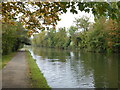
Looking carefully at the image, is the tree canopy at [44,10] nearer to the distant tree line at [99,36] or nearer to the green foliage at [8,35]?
the green foliage at [8,35]

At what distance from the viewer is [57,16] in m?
5.93

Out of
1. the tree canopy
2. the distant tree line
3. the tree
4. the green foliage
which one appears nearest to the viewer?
the tree canopy

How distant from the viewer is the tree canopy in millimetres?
4188

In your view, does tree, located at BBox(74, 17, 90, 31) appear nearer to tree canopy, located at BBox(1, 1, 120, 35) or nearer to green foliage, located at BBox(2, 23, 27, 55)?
green foliage, located at BBox(2, 23, 27, 55)

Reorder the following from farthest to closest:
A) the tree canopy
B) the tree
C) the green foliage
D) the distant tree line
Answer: the tree, the distant tree line, the green foliage, the tree canopy

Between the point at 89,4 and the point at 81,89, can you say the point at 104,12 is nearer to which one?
the point at 89,4

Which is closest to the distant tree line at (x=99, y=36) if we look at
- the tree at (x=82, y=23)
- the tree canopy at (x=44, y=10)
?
the tree at (x=82, y=23)

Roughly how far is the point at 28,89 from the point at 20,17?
3424mm

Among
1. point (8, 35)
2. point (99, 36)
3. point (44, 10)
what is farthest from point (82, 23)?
point (44, 10)

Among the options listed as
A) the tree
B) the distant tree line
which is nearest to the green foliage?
the distant tree line

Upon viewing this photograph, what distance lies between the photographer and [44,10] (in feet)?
19.2

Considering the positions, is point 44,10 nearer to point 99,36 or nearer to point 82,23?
point 99,36

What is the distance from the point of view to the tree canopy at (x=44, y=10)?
4.19 metres

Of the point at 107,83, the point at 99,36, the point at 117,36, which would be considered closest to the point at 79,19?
the point at 99,36
